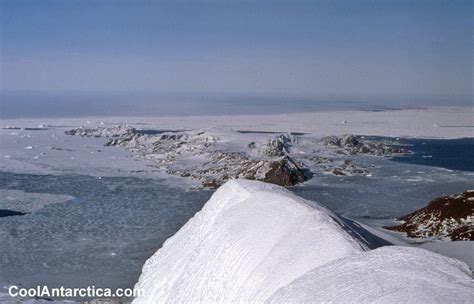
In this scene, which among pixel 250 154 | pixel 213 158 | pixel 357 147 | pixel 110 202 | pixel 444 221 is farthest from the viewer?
pixel 357 147

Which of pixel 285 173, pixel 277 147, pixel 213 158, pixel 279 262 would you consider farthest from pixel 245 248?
pixel 277 147

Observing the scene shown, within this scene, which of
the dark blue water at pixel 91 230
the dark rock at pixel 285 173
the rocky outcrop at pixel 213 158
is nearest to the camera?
the dark blue water at pixel 91 230

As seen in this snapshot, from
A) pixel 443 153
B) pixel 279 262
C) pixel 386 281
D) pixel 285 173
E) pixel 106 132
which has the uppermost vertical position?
pixel 386 281

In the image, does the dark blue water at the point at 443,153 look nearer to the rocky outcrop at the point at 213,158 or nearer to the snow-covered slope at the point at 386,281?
the rocky outcrop at the point at 213,158

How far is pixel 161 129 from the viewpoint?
56.6 metres

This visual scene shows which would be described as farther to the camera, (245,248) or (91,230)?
(91,230)

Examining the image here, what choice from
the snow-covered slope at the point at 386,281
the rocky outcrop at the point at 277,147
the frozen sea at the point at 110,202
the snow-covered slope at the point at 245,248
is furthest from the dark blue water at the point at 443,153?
the snow-covered slope at the point at 386,281

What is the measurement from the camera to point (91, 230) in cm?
1709

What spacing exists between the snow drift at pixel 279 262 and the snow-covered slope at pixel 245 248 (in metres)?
0.02

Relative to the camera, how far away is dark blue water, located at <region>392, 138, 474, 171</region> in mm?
33344

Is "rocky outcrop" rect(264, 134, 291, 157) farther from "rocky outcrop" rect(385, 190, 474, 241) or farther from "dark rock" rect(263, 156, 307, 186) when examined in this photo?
"rocky outcrop" rect(385, 190, 474, 241)

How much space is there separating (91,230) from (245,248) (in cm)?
A: 1018

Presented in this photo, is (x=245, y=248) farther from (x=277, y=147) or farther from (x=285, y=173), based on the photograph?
(x=277, y=147)

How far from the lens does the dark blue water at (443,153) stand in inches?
1313
